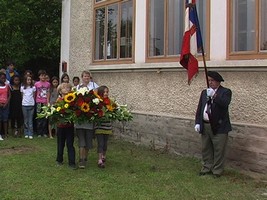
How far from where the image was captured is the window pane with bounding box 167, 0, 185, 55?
31.0ft

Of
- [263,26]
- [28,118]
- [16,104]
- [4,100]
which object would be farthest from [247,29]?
[16,104]

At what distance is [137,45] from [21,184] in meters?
4.73

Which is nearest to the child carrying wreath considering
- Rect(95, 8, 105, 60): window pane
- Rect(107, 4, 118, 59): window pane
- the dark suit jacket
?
the dark suit jacket

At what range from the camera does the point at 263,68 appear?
24.4 ft

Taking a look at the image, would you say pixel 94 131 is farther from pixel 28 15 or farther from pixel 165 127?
pixel 28 15

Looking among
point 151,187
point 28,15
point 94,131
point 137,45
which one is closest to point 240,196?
point 151,187

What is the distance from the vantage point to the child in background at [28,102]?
11.9 m

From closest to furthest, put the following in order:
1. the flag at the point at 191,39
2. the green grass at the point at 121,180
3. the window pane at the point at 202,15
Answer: the green grass at the point at 121,180 → the flag at the point at 191,39 → the window pane at the point at 202,15

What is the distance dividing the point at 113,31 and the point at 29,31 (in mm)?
7918

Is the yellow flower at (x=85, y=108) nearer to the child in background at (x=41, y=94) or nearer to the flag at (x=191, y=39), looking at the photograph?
the flag at (x=191, y=39)

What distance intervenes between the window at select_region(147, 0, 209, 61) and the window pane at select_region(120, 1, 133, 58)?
0.80 meters

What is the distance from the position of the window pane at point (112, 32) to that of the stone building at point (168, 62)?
26 millimetres

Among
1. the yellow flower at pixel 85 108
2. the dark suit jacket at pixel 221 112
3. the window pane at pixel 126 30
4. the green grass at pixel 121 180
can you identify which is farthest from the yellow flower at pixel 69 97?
the window pane at pixel 126 30

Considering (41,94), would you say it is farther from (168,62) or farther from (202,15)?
(202,15)
